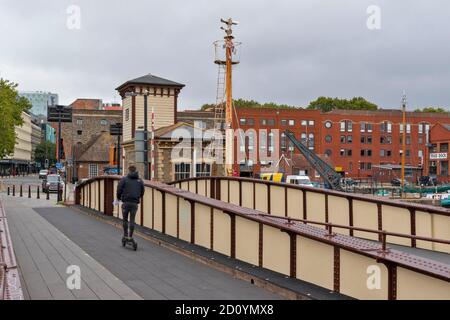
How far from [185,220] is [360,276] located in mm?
5748

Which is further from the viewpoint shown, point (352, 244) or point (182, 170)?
point (182, 170)

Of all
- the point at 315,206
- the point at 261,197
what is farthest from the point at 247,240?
the point at 261,197

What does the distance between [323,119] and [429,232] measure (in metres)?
79.3

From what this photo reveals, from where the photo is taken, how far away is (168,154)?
3928cm

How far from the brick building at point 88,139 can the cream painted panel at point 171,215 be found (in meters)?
54.5

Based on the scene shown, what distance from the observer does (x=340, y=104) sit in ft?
392

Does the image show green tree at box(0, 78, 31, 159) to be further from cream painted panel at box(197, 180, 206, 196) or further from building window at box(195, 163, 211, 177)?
cream painted panel at box(197, 180, 206, 196)

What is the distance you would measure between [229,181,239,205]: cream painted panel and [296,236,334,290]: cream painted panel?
12.2 meters

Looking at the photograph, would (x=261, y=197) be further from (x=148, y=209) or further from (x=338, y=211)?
(x=148, y=209)

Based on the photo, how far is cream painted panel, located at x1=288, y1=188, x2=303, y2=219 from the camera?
55.4ft

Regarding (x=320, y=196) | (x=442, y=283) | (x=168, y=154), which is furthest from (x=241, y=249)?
(x=168, y=154)

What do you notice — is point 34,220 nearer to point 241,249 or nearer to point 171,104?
point 241,249

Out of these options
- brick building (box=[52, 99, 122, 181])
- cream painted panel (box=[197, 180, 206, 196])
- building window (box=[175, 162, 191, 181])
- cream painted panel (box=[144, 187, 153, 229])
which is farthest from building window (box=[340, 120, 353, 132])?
cream painted panel (box=[144, 187, 153, 229])

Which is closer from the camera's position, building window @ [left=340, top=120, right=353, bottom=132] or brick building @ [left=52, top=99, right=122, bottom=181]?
brick building @ [left=52, top=99, right=122, bottom=181]
